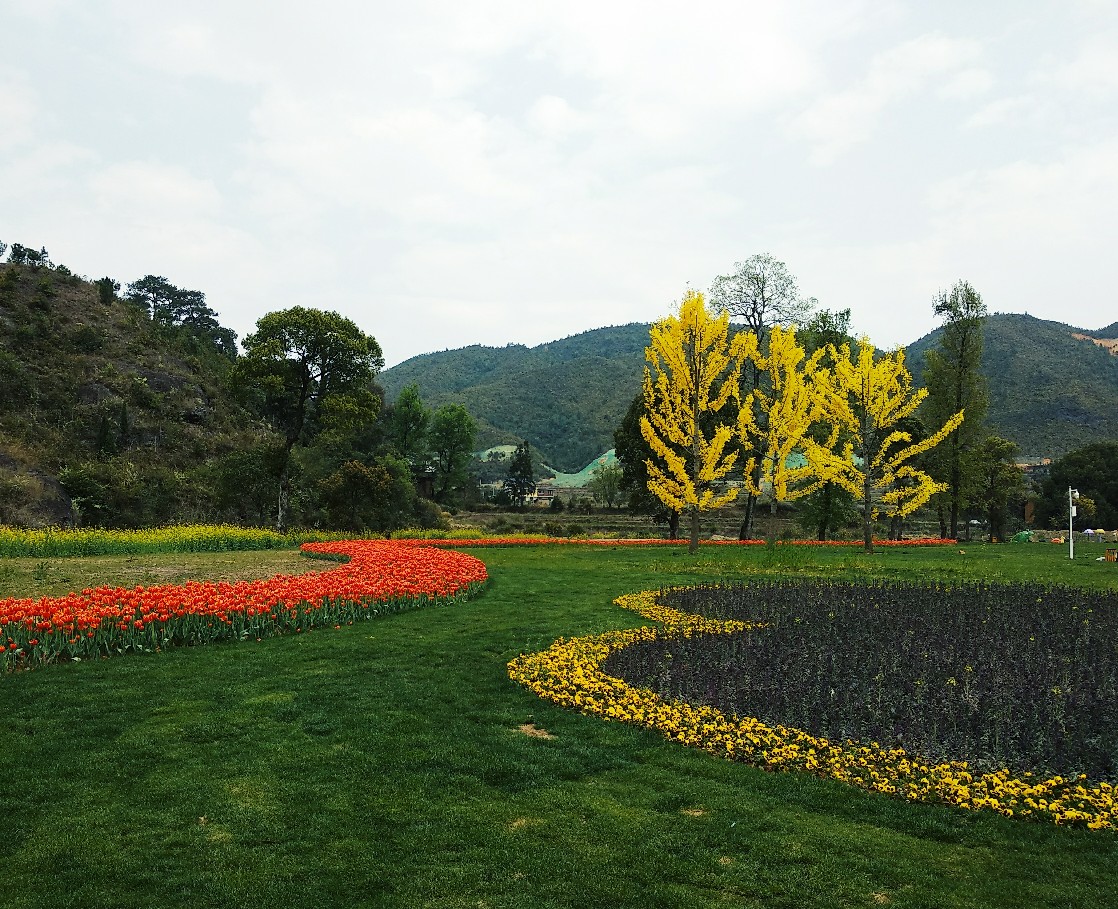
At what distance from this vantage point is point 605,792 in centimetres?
536

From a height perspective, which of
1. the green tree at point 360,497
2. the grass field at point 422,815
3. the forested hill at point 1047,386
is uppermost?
the forested hill at point 1047,386

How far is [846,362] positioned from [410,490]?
23603 millimetres

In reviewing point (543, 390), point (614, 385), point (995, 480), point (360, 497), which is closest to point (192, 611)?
point (360, 497)

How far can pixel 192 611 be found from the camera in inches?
404

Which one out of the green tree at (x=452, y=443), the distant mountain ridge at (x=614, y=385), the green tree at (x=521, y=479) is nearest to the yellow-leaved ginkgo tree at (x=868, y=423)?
the distant mountain ridge at (x=614, y=385)

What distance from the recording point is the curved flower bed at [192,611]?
9062 mm

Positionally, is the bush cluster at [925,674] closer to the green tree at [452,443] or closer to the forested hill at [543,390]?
the green tree at [452,443]

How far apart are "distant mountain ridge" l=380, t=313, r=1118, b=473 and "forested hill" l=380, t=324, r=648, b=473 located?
0.24 meters

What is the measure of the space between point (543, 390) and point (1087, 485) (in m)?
95.1

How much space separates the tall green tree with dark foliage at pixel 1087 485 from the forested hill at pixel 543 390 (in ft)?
158

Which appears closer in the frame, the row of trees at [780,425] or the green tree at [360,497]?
the row of trees at [780,425]

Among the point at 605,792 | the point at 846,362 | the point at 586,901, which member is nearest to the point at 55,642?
the point at 605,792

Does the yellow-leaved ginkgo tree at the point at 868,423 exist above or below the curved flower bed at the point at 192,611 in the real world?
above

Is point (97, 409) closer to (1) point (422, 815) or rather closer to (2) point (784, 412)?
(2) point (784, 412)
